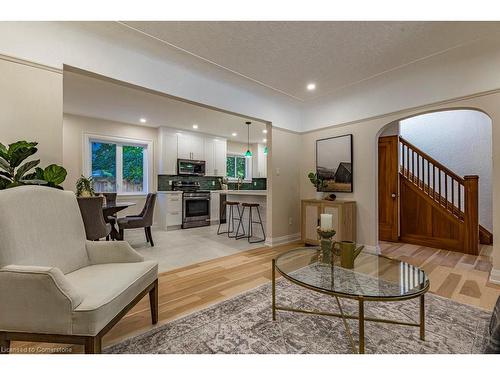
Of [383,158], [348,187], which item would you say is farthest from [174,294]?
[383,158]

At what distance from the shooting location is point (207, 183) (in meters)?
7.12

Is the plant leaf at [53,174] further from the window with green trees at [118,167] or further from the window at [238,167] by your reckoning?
the window at [238,167]

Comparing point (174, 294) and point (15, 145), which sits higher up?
point (15, 145)

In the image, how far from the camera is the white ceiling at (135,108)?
3668mm

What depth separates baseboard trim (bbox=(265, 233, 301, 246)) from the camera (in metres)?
4.21

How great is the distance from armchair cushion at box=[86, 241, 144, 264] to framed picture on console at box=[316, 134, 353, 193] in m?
3.39

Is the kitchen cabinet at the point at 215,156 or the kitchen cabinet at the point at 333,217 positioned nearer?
the kitchen cabinet at the point at 333,217

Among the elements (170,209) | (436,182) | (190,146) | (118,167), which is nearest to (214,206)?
(170,209)

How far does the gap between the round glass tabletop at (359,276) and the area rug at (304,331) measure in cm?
38

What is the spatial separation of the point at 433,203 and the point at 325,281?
12.1 ft

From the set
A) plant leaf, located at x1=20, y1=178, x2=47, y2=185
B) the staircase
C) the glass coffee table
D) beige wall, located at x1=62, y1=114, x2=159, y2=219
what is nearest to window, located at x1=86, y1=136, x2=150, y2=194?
beige wall, located at x1=62, y1=114, x2=159, y2=219

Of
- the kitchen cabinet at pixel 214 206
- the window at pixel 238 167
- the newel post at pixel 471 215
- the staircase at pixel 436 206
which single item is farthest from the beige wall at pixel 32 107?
the window at pixel 238 167
